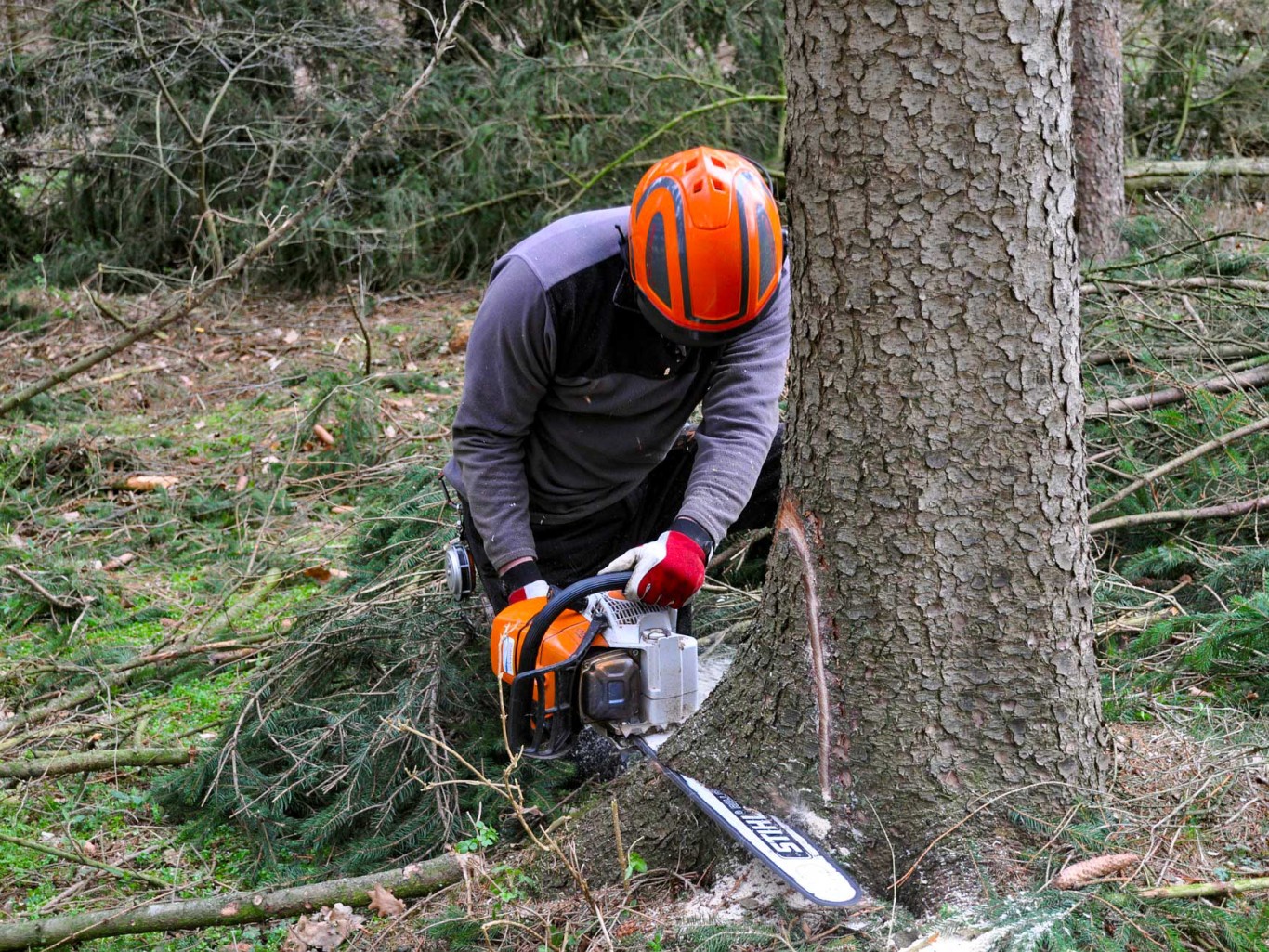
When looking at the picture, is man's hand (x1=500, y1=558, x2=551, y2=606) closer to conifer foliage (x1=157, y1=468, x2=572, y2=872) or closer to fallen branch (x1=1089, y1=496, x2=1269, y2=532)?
conifer foliage (x1=157, y1=468, x2=572, y2=872)

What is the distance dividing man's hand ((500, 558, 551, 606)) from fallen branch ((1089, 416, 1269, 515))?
5.87 ft

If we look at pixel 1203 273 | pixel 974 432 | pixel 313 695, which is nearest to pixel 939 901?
pixel 974 432

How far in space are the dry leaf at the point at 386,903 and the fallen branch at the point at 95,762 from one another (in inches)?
50.1

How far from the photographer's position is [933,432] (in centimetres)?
182

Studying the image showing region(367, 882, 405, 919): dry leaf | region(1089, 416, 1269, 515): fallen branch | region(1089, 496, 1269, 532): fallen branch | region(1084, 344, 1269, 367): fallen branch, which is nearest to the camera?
region(367, 882, 405, 919): dry leaf

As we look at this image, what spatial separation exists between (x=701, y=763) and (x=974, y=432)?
0.87 metres

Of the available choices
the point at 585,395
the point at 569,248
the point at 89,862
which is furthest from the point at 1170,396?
the point at 89,862

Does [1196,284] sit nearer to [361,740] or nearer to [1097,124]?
[1097,124]

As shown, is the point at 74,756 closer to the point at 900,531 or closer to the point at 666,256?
the point at 666,256

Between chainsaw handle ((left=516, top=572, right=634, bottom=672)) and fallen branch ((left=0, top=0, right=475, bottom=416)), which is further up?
fallen branch ((left=0, top=0, right=475, bottom=416))

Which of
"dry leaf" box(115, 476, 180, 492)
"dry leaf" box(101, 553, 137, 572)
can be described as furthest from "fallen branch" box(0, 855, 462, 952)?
"dry leaf" box(115, 476, 180, 492)

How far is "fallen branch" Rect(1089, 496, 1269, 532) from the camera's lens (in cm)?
325

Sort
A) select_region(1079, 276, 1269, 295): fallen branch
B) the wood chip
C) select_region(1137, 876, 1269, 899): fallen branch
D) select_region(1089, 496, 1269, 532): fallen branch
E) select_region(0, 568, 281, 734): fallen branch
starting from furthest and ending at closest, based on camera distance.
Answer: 1. the wood chip
2. select_region(1079, 276, 1269, 295): fallen branch
3. select_region(0, 568, 281, 734): fallen branch
4. select_region(1089, 496, 1269, 532): fallen branch
5. select_region(1137, 876, 1269, 899): fallen branch

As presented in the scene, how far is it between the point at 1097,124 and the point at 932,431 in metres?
4.76
